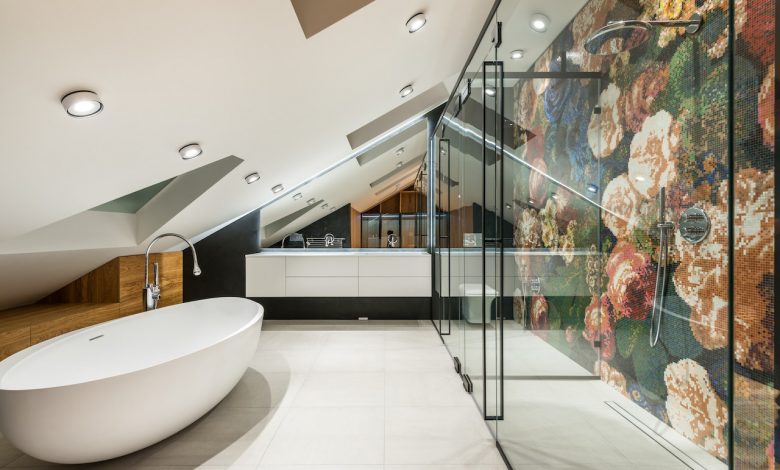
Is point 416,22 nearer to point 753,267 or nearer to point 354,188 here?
point 753,267

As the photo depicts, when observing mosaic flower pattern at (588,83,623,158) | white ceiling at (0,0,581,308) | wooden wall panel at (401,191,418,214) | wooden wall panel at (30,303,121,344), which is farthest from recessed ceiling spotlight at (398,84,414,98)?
wooden wall panel at (30,303,121,344)

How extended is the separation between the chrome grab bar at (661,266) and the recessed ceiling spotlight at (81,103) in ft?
5.84

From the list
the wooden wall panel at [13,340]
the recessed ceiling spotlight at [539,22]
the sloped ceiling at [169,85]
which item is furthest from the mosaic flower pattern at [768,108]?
the wooden wall panel at [13,340]

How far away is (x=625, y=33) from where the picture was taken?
0.85 m

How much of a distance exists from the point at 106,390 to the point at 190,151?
4.03ft

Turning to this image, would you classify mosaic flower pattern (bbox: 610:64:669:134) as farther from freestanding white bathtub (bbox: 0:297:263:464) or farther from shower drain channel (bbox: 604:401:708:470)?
freestanding white bathtub (bbox: 0:297:263:464)

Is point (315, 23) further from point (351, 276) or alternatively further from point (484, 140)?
point (351, 276)

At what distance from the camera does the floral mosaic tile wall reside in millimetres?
578

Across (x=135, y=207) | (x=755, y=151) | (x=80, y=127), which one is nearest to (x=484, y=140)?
(x=755, y=151)

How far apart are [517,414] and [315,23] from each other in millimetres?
1991

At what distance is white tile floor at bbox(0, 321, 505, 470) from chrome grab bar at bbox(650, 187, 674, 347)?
138 centimetres

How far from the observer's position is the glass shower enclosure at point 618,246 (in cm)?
62

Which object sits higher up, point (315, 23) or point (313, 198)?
point (315, 23)

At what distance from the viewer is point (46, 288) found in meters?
2.85
